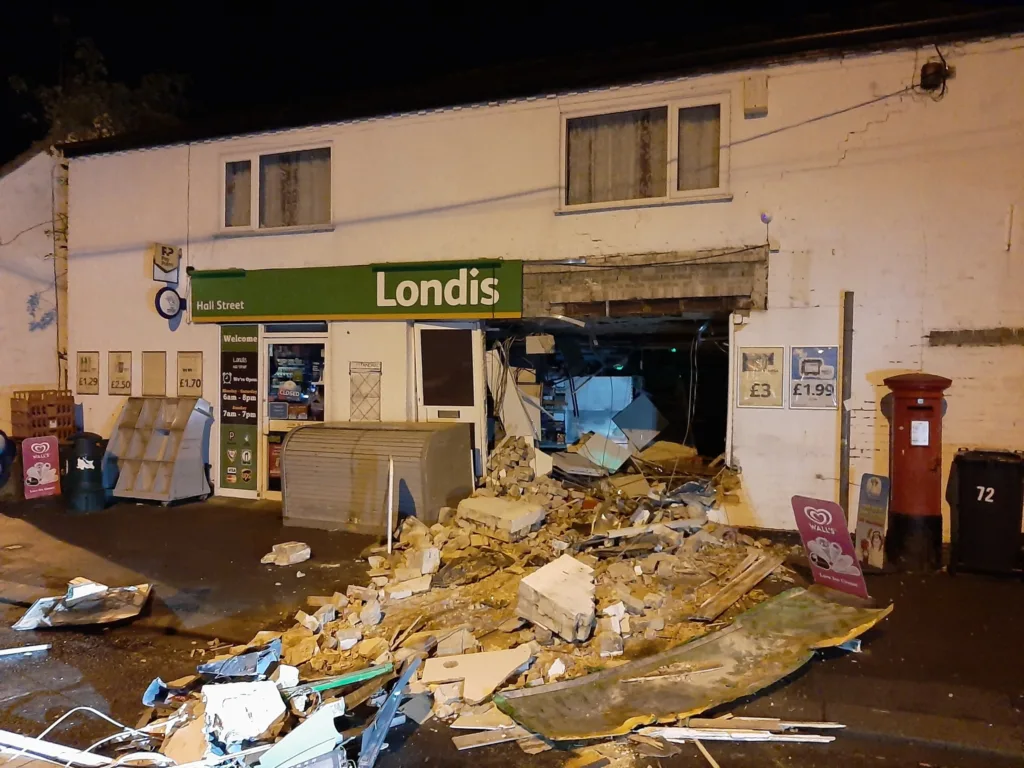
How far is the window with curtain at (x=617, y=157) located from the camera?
7605 mm

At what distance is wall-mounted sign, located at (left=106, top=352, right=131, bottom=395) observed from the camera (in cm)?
1009

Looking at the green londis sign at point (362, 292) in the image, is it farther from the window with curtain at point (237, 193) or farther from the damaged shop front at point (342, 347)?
the window with curtain at point (237, 193)

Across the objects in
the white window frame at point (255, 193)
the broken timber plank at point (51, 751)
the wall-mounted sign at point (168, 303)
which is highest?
the white window frame at point (255, 193)

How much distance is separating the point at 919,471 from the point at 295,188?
8.71 meters

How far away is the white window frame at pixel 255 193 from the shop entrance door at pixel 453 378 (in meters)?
2.22

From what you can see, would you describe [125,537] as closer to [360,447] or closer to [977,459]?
[360,447]

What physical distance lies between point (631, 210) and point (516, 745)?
6.04m

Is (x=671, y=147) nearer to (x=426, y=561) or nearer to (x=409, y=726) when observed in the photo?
(x=426, y=561)

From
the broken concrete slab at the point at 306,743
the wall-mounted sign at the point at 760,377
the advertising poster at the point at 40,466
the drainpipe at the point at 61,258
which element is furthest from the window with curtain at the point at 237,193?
the broken concrete slab at the point at 306,743

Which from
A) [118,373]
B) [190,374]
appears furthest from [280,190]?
[118,373]

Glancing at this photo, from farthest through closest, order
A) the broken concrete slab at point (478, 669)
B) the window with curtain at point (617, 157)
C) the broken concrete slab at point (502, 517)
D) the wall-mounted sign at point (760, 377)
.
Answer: the window with curtain at point (617, 157) → the wall-mounted sign at point (760, 377) → the broken concrete slab at point (502, 517) → the broken concrete slab at point (478, 669)

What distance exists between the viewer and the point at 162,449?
9094 millimetres

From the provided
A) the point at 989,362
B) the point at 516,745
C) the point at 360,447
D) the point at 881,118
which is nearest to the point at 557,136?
the point at 881,118

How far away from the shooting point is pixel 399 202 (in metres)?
8.60
